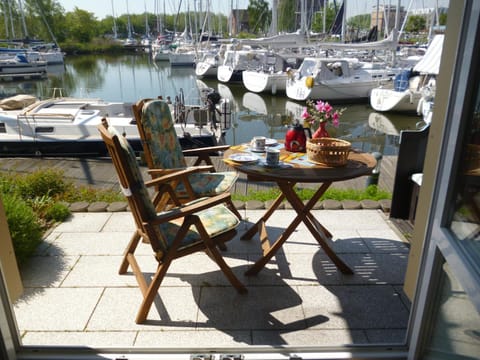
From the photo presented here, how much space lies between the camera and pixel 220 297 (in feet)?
7.95

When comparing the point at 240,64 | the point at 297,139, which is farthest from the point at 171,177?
the point at 240,64

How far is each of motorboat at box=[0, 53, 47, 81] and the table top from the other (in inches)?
1061

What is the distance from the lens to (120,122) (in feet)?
28.8

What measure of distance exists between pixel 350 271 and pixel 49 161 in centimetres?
676

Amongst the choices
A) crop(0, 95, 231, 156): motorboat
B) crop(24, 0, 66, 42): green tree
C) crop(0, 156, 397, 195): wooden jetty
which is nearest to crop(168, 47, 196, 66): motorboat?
crop(24, 0, 66, 42): green tree

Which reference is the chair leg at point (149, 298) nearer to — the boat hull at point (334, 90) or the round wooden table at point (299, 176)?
the round wooden table at point (299, 176)

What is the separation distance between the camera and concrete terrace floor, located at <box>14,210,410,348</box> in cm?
209

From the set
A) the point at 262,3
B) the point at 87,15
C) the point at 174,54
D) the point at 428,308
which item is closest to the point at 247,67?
the point at 174,54

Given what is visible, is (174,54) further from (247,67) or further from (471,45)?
(471,45)

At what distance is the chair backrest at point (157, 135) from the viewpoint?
3055 mm

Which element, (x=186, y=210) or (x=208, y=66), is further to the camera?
(x=208, y=66)

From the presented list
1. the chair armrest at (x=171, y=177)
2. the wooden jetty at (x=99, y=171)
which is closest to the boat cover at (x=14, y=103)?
the wooden jetty at (x=99, y=171)

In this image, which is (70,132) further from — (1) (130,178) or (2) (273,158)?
(1) (130,178)

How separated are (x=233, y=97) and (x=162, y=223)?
18372 millimetres
